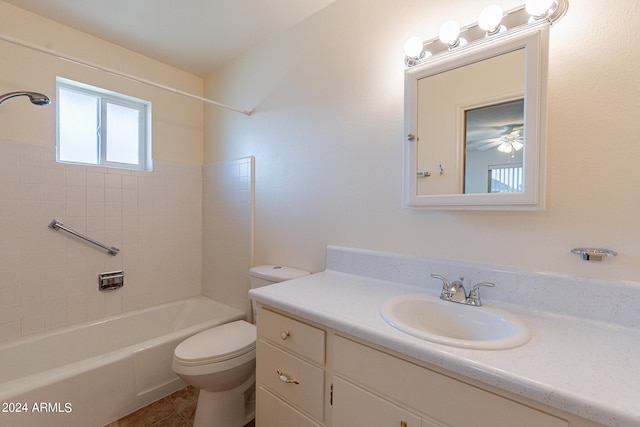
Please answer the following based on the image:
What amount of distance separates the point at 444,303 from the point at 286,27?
1889 mm

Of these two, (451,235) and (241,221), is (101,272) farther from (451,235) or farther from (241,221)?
(451,235)

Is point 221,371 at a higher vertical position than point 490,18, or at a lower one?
lower

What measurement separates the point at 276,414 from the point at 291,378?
21 centimetres

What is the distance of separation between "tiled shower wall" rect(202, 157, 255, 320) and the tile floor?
2.17 ft

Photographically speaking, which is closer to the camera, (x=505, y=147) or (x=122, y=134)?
(x=505, y=147)

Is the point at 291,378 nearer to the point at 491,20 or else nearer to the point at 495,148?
the point at 495,148

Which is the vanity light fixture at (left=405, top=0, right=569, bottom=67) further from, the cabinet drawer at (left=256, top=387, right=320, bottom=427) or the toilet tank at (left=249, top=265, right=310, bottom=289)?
the cabinet drawer at (left=256, top=387, right=320, bottom=427)

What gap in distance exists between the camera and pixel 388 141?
1.38 meters

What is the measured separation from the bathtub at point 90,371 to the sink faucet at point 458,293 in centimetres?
157

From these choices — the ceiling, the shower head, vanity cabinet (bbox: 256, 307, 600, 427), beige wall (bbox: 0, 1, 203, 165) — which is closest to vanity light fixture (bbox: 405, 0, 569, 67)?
the ceiling

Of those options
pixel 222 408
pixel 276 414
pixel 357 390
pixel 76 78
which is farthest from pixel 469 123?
pixel 76 78

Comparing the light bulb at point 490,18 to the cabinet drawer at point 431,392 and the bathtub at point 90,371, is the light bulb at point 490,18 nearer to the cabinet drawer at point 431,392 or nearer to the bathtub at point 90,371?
the cabinet drawer at point 431,392

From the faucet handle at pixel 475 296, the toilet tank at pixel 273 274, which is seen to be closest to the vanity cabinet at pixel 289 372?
the toilet tank at pixel 273 274

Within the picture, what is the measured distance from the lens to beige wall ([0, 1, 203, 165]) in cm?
166
